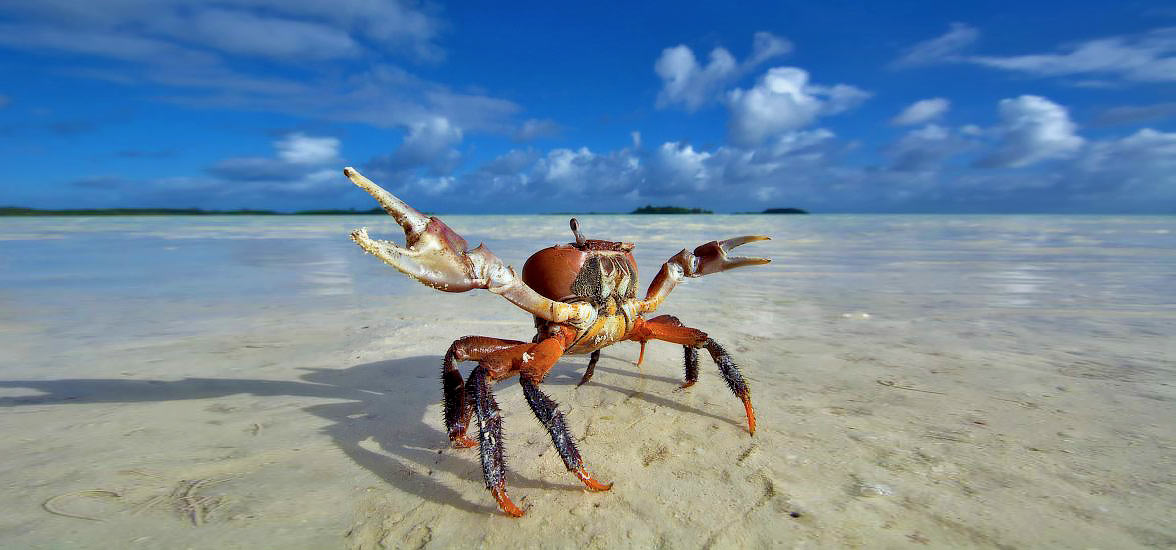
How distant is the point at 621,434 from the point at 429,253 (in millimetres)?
2049

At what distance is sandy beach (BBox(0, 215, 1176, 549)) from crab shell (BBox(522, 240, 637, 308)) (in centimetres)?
109

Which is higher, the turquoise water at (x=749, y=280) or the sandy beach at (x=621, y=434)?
the turquoise water at (x=749, y=280)

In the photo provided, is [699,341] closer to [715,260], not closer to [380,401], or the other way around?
[715,260]

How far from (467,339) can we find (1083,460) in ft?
13.9

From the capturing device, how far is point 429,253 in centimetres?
334

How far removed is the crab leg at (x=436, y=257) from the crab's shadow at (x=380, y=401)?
1.25 metres

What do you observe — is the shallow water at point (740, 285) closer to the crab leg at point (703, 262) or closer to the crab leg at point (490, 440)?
the crab leg at point (703, 262)

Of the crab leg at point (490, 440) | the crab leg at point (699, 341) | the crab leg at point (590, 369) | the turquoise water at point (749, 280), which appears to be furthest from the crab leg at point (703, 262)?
the turquoise water at point (749, 280)

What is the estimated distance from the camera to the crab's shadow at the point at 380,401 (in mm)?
3530

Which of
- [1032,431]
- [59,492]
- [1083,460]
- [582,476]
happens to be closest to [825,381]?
[1032,431]

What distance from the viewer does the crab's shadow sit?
139 inches

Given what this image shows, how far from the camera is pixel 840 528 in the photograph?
2836 mm

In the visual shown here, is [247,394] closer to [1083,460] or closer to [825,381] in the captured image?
[825,381]

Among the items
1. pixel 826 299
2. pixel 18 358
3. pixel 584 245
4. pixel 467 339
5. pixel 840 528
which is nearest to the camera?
pixel 840 528
